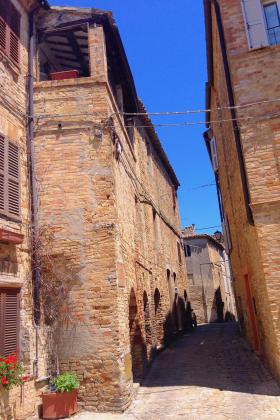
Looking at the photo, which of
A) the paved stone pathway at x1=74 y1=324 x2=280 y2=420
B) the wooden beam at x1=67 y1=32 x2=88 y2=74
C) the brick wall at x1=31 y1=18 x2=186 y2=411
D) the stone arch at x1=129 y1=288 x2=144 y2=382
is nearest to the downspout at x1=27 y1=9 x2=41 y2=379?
the brick wall at x1=31 y1=18 x2=186 y2=411

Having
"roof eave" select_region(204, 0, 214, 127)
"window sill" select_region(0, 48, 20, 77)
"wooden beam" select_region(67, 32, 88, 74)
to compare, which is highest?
"roof eave" select_region(204, 0, 214, 127)

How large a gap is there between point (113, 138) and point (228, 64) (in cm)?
354

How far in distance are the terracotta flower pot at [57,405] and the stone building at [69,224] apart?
252 millimetres

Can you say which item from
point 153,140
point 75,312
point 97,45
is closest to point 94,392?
point 75,312

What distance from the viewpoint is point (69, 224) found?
333 inches

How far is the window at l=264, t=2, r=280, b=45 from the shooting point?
32.0 feet

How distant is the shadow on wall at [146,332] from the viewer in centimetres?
1041

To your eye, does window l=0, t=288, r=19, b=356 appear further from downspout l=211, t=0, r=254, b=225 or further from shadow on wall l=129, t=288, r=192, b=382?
downspout l=211, t=0, r=254, b=225

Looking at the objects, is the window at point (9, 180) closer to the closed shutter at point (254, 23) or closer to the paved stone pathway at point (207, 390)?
the paved stone pathway at point (207, 390)

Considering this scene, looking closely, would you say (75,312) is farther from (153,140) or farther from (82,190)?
(153,140)

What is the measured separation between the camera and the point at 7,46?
838 centimetres

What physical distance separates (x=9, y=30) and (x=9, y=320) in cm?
611

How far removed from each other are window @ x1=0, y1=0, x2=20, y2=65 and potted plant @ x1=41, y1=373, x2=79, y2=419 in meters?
6.67

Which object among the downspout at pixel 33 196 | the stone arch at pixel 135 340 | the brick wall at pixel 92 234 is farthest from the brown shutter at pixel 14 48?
A: the stone arch at pixel 135 340
